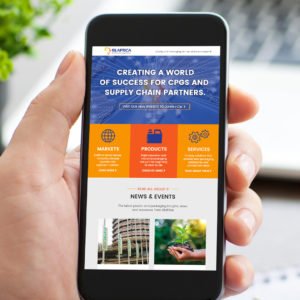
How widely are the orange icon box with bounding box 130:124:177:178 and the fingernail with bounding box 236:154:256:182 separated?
0.21 feet

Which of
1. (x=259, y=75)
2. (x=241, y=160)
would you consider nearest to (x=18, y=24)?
(x=259, y=75)

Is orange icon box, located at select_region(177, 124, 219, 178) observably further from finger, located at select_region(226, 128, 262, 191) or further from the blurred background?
the blurred background

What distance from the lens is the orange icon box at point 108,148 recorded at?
0.75 meters

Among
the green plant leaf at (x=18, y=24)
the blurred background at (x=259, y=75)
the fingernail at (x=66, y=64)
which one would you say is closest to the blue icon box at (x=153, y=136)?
the fingernail at (x=66, y=64)

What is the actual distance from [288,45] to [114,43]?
52 cm

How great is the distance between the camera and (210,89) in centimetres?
75

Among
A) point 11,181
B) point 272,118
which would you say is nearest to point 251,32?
point 272,118

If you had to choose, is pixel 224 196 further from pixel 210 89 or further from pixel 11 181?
pixel 11 181

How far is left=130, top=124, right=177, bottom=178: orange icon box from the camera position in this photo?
0.75 metres

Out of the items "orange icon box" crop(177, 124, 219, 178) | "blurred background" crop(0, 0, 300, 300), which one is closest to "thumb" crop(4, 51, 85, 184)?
"orange icon box" crop(177, 124, 219, 178)

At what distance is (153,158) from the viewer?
2.46 ft

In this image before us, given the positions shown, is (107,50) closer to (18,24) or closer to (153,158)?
(153,158)

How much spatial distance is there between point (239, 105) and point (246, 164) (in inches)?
2.4

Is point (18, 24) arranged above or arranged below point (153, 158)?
above
